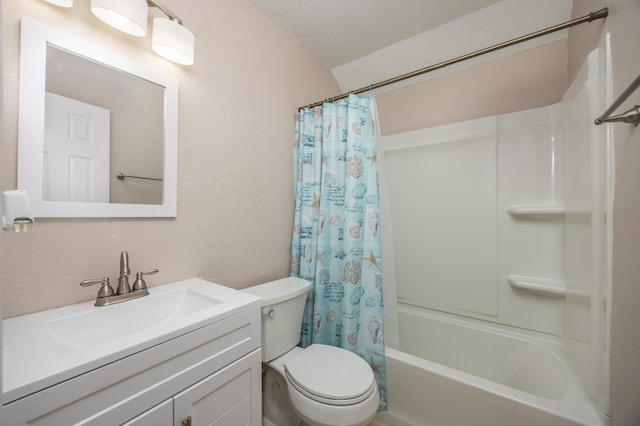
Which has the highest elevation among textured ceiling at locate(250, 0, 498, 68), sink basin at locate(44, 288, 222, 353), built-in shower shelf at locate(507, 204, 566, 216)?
textured ceiling at locate(250, 0, 498, 68)

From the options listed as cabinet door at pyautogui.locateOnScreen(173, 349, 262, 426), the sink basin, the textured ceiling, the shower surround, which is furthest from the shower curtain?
the sink basin

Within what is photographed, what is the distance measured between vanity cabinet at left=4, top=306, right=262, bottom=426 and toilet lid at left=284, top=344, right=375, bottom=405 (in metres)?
0.23

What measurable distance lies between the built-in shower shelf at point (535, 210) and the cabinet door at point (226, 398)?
1733 millimetres

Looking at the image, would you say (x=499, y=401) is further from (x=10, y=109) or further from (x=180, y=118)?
(x=10, y=109)

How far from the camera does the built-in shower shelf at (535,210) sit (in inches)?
63.7

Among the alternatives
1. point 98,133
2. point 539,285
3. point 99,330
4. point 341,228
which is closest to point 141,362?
point 99,330

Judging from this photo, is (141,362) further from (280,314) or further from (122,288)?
(280,314)

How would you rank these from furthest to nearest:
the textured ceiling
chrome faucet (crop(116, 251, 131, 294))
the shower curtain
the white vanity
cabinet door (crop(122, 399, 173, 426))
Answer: the textured ceiling → the shower curtain → chrome faucet (crop(116, 251, 131, 294)) → cabinet door (crop(122, 399, 173, 426)) → the white vanity

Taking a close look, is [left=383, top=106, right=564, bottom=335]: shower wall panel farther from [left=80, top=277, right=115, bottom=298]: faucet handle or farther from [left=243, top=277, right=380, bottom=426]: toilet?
[left=80, top=277, right=115, bottom=298]: faucet handle

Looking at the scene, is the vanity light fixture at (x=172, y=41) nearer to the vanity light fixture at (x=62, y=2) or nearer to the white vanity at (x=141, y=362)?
the vanity light fixture at (x=62, y=2)

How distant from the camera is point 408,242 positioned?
2.17m

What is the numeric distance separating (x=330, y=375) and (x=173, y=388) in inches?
26.7

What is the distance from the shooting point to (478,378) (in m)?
1.27

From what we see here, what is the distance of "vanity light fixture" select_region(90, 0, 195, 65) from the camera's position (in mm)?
992
